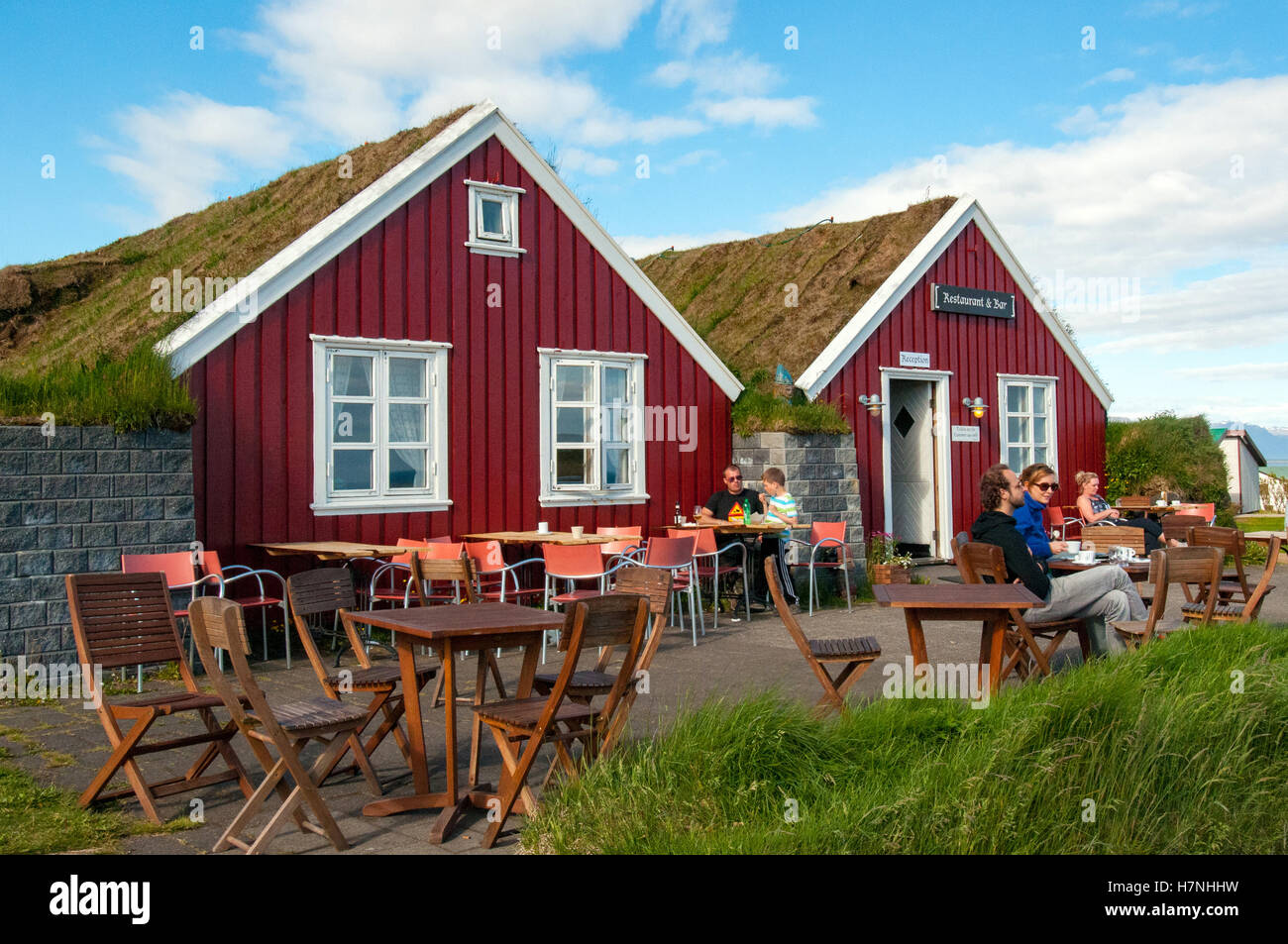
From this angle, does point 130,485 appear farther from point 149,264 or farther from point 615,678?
point 149,264

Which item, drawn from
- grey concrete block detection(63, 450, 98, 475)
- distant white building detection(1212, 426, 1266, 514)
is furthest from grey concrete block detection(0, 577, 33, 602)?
distant white building detection(1212, 426, 1266, 514)

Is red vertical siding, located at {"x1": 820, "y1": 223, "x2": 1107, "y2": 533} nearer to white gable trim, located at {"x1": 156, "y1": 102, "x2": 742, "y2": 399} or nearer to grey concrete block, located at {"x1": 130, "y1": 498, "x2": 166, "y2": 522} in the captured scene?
white gable trim, located at {"x1": 156, "y1": 102, "x2": 742, "y2": 399}

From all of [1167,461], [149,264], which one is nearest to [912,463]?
[1167,461]

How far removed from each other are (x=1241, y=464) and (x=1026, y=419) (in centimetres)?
631

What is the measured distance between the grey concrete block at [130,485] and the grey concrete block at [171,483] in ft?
0.15

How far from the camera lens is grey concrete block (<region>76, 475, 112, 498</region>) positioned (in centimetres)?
876

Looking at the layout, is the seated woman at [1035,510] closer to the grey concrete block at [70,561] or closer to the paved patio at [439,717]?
the paved patio at [439,717]

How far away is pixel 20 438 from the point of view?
850 cm

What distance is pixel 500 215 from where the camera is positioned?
480 inches

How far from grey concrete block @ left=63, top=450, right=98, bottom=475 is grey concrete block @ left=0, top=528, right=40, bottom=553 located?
19.9 inches

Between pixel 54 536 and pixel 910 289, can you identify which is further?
pixel 910 289

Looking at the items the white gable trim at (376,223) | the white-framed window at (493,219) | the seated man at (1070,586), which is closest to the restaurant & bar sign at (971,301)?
the white gable trim at (376,223)
